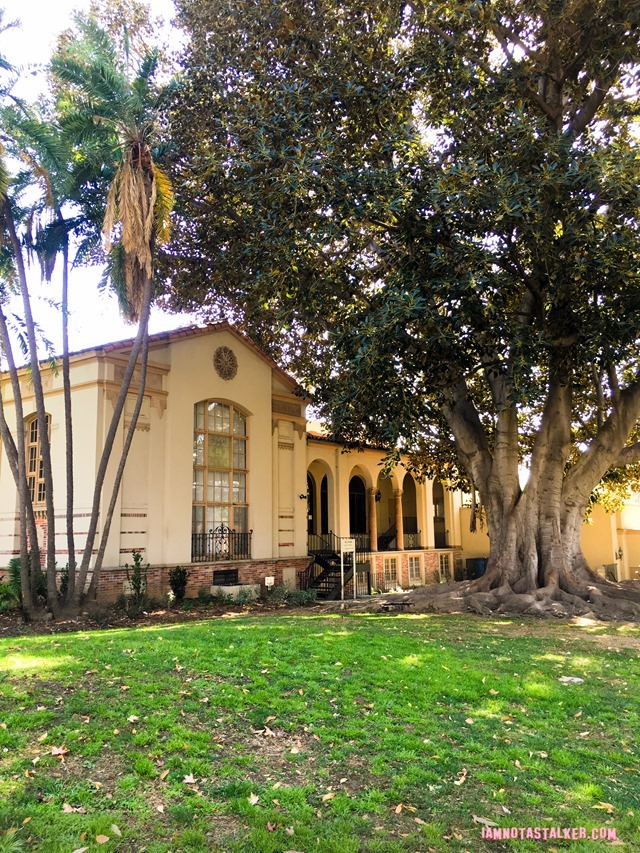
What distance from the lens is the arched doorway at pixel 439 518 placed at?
29.2 metres

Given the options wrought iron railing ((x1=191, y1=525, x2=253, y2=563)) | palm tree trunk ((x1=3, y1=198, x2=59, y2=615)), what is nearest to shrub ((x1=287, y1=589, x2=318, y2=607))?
wrought iron railing ((x1=191, y1=525, x2=253, y2=563))

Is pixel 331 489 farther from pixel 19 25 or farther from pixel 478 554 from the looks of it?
pixel 19 25

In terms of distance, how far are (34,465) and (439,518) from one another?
17.6 meters

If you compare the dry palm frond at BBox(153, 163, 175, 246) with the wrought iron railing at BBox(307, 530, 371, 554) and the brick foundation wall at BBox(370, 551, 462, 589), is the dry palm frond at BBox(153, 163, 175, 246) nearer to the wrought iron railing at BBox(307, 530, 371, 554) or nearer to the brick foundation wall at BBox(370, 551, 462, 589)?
the wrought iron railing at BBox(307, 530, 371, 554)

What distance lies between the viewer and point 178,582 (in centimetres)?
1703

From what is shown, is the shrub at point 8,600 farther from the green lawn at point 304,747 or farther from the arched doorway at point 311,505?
the arched doorway at point 311,505

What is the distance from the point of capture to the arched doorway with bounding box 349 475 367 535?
2684cm

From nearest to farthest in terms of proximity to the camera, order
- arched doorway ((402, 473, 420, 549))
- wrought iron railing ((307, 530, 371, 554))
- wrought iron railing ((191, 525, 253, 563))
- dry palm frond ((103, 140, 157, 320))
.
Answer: dry palm frond ((103, 140, 157, 320))
wrought iron railing ((191, 525, 253, 563))
wrought iron railing ((307, 530, 371, 554))
arched doorway ((402, 473, 420, 549))

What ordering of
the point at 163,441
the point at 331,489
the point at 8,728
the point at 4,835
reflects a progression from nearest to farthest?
the point at 4,835 < the point at 8,728 < the point at 163,441 < the point at 331,489

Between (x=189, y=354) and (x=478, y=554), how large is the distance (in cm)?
1771

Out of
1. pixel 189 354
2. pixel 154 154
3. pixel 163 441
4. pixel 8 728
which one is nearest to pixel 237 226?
pixel 154 154

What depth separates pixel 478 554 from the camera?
3030cm

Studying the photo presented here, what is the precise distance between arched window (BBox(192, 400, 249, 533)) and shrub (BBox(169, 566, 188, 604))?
4.92ft

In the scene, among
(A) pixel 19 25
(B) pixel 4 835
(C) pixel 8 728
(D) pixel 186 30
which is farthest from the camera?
(D) pixel 186 30
